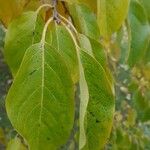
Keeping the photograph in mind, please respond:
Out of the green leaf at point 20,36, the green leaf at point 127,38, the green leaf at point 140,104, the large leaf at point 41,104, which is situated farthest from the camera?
the green leaf at point 140,104

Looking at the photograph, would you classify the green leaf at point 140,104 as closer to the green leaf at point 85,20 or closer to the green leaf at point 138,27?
the green leaf at point 138,27

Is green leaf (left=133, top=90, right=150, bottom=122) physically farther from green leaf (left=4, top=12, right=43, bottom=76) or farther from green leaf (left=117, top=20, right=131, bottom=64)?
green leaf (left=4, top=12, right=43, bottom=76)

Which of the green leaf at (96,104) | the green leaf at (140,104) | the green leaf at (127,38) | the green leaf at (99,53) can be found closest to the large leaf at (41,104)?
the green leaf at (96,104)

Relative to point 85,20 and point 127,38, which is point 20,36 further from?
point 127,38

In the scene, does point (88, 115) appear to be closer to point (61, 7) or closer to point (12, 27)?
point (12, 27)

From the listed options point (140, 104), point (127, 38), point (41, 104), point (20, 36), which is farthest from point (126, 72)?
point (41, 104)

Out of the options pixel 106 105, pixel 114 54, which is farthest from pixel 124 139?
pixel 106 105
